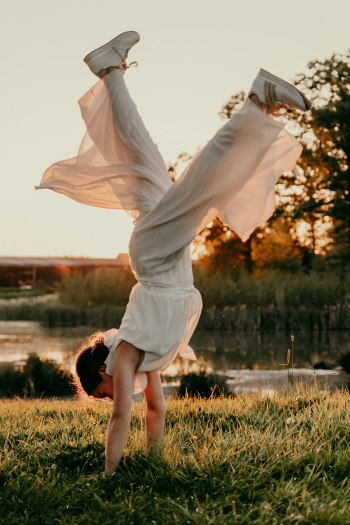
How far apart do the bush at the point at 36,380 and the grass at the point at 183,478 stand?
551 cm

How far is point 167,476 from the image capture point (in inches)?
92.2

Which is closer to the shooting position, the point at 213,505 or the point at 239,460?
the point at 213,505

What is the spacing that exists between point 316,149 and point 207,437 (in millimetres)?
19177

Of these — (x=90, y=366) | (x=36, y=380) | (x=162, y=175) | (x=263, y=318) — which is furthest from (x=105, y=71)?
(x=263, y=318)

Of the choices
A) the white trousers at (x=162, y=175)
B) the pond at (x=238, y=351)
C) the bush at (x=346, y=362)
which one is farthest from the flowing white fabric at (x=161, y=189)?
the bush at (x=346, y=362)

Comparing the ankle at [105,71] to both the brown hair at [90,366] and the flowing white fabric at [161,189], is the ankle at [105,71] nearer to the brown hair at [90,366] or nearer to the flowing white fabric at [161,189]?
the flowing white fabric at [161,189]

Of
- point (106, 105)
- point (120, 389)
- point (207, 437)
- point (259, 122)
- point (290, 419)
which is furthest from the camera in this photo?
point (290, 419)

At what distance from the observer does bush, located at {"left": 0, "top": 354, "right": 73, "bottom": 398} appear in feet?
28.6

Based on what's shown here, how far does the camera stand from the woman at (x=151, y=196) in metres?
2.06

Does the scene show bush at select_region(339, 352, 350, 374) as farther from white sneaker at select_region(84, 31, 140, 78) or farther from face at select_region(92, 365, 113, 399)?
white sneaker at select_region(84, 31, 140, 78)

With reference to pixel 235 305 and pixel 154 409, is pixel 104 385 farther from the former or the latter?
pixel 235 305

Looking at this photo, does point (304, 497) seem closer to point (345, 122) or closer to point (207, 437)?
point (207, 437)

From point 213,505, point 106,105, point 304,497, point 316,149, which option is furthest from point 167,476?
point 316,149

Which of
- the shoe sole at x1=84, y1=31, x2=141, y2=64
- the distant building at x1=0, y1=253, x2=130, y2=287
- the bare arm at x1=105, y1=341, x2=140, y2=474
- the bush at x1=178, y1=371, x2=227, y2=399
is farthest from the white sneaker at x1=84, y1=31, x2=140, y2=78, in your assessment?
the distant building at x1=0, y1=253, x2=130, y2=287
